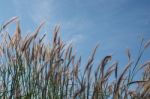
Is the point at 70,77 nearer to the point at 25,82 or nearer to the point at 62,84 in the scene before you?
the point at 62,84

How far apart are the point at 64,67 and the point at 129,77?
76cm

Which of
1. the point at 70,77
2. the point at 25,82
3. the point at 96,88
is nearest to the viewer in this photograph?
the point at 96,88

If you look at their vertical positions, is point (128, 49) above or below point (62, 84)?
above

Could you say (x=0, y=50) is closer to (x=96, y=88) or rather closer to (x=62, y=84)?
(x=62, y=84)

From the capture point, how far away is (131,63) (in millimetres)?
4270

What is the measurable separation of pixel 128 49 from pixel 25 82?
1.37 meters

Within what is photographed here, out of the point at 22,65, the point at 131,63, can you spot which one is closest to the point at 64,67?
the point at 22,65

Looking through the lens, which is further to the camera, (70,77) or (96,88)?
(70,77)

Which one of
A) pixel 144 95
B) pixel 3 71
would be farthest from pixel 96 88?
pixel 3 71

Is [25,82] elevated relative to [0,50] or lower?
lower

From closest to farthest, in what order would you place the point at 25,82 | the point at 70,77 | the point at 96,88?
the point at 96,88, the point at 25,82, the point at 70,77

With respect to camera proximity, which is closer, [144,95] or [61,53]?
[144,95]

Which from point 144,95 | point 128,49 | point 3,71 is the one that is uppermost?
point 128,49

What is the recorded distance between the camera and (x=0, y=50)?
4586mm
